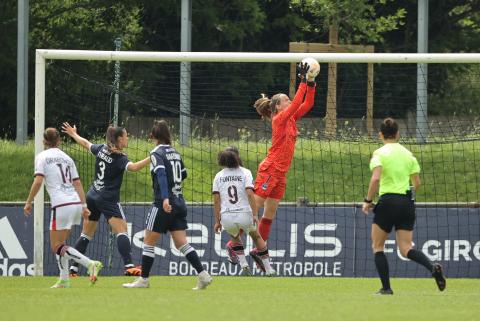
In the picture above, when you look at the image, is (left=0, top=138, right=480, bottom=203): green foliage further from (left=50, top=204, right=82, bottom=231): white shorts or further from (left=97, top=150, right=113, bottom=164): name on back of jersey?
(left=50, top=204, right=82, bottom=231): white shorts

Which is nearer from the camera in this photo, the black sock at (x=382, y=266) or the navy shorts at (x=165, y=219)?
the black sock at (x=382, y=266)

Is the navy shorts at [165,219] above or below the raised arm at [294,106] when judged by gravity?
below

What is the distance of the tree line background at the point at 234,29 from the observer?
29.9 metres

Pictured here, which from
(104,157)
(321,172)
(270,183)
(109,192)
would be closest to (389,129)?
(270,183)

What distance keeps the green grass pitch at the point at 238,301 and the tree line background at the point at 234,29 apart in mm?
13070

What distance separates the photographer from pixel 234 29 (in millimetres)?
34656

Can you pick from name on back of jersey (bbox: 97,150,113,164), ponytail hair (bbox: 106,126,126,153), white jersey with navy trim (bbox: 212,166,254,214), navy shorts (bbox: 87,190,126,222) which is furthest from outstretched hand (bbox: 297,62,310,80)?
navy shorts (bbox: 87,190,126,222)

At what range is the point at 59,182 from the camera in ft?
45.5

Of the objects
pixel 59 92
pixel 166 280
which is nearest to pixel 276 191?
pixel 166 280

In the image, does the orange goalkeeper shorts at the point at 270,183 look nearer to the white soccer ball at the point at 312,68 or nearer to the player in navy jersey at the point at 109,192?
the white soccer ball at the point at 312,68

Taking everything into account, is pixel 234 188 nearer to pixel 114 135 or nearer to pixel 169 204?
pixel 114 135

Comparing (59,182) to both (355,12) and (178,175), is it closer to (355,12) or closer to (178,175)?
(178,175)

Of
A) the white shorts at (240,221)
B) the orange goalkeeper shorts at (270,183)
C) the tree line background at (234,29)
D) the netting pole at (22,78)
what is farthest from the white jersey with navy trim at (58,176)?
the tree line background at (234,29)

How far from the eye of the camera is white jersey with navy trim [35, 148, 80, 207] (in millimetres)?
13867
